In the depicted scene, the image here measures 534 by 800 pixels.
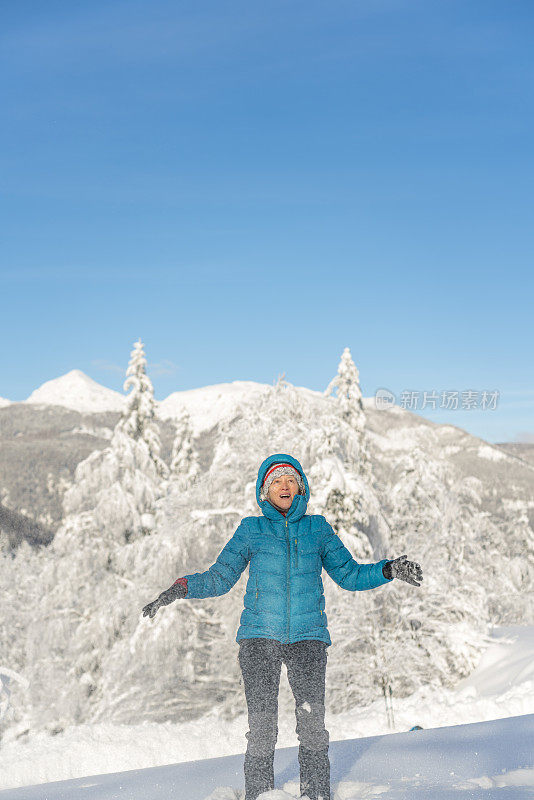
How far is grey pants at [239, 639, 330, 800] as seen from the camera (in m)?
3.77

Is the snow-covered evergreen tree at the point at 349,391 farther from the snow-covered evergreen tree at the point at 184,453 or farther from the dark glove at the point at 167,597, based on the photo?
the dark glove at the point at 167,597

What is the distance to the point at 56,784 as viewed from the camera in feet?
17.2

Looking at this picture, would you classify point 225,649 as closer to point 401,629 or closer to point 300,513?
point 401,629

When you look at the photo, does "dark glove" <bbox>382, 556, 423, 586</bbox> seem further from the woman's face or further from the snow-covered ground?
the snow-covered ground

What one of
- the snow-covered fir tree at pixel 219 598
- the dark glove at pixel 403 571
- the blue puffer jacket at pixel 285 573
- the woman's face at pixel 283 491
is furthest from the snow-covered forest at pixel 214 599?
the dark glove at pixel 403 571

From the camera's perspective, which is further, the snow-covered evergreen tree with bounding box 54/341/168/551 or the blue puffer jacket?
the snow-covered evergreen tree with bounding box 54/341/168/551

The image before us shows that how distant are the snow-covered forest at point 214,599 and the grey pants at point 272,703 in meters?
9.44

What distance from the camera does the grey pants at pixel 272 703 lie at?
377 cm

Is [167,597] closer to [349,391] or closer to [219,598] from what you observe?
[219,598]

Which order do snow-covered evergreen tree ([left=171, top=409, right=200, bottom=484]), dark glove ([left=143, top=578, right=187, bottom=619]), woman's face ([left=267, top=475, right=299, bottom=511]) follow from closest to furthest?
dark glove ([left=143, top=578, right=187, bottom=619])
woman's face ([left=267, top=475, right=299, bottom=511])
snow-covered evergreen tree ([left=171, top=409, right=200, bottom=484])

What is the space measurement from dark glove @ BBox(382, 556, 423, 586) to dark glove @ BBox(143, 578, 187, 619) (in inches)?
41.7

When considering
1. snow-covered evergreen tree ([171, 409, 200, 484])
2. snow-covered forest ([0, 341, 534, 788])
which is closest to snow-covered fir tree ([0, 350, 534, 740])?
snow-covered forest ([0, 341, 534, 788])

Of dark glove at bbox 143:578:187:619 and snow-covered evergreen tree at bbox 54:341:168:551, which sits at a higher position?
snow-covered evergreen tree at bbox 54:341:168:551

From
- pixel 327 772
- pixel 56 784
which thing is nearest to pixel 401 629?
pixel 56 784
